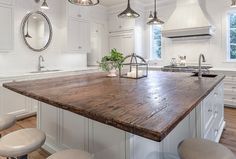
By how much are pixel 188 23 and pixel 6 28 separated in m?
Answer: 4.07

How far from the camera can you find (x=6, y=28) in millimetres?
3562

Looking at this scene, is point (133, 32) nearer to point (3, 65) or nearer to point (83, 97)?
point (3, 65)

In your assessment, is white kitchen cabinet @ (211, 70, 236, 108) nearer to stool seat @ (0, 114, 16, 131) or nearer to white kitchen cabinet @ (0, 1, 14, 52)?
stool seat @ (0, 114, 16, 131)

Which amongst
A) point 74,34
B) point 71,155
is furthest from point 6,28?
point 71,155

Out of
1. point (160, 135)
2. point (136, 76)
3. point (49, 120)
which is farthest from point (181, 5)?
point (160, 135)

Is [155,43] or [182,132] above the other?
[155,43]

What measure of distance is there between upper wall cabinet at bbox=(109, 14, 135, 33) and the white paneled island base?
3930 millimetres

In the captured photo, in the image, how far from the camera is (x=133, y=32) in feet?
17.9

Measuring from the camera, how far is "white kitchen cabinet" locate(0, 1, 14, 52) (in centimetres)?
349

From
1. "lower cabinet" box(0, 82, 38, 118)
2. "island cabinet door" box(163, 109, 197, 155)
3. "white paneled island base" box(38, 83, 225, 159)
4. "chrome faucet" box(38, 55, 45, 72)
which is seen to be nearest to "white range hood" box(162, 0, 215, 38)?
"white paneled island base" box(38, 83, 225, 159)

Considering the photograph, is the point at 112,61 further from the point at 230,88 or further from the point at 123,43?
the point at 123,43

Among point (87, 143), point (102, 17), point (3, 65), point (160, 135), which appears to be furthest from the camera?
point (102, 17)

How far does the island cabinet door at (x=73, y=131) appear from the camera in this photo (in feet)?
5.81

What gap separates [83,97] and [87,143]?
0.57 m
